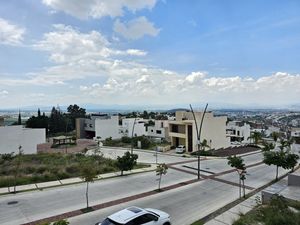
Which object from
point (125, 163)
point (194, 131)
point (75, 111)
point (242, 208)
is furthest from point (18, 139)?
point (75, 111)

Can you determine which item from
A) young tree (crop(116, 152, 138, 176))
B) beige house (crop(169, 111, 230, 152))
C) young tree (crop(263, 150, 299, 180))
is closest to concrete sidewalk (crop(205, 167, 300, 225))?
young tree (crop(263, 150, 299, 180))

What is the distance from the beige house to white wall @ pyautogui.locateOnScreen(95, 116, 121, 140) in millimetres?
24250

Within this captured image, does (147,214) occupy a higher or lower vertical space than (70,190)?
higher

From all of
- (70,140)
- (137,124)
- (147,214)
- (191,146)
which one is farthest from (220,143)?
(147,214)

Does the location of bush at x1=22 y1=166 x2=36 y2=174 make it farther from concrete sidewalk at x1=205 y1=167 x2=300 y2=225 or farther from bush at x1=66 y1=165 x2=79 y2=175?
concrete sidewalk at x1=205 y1=167 x2=300 y2=225

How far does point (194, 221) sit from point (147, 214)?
4.18 m

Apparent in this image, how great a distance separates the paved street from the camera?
15.7 m

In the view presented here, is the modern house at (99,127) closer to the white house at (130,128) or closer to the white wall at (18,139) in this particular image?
the white house at (130,128)

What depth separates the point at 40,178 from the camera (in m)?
23.4

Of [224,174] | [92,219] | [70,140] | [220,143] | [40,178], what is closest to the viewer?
[92,219]

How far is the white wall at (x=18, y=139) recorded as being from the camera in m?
44.6

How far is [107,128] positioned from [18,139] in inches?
1249

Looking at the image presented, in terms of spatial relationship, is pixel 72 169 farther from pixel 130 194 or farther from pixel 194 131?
pixel 194 131

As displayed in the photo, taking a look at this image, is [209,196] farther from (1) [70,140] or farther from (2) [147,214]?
(1) [70,140]
